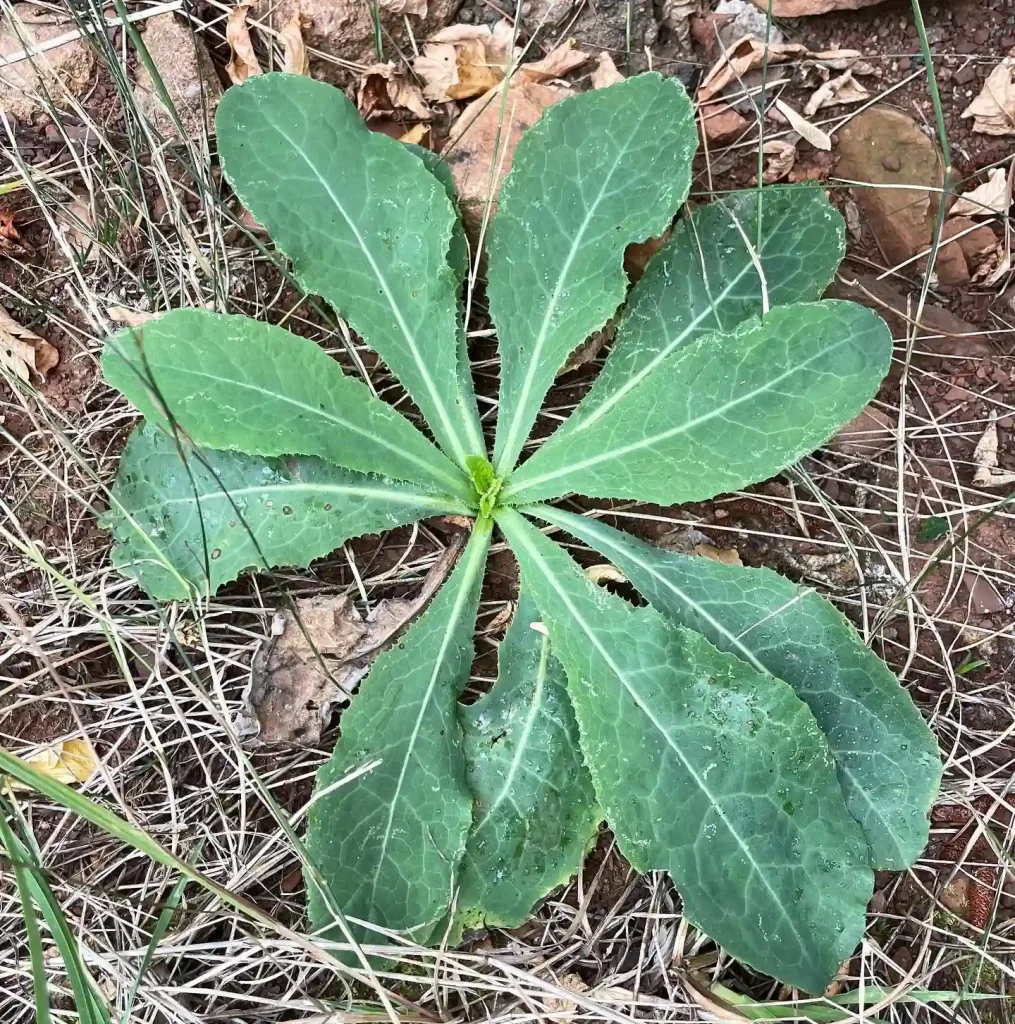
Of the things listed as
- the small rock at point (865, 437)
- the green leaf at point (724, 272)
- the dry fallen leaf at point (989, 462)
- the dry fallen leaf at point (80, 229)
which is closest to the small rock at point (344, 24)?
the dry fallen leaf at point (80, 229)

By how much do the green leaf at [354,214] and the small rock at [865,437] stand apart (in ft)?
3.11

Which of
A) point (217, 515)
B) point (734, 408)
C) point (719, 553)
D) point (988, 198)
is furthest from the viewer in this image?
point (988, 198)

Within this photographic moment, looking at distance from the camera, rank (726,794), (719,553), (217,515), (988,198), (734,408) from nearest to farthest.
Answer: (726,794)
(734,408)
(217,515)
(719,553)
(988,198)

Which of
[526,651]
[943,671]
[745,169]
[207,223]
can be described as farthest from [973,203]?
[207,223]

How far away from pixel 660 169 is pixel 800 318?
47cm

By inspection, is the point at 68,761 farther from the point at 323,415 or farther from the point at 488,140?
the point at 488,140

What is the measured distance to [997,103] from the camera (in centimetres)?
212

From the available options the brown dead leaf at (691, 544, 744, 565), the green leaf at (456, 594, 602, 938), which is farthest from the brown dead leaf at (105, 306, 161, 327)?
the brown dead leaf at (691, 544, 744, 565)

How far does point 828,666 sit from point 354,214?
1454mm

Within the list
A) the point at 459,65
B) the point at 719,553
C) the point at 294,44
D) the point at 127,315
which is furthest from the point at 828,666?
the point at 294,44

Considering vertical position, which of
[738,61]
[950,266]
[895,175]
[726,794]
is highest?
[738,61]

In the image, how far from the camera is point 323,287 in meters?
1.92

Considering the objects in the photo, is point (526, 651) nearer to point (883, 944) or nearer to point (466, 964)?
point (466, 964)

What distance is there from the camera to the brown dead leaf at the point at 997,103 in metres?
2.12
